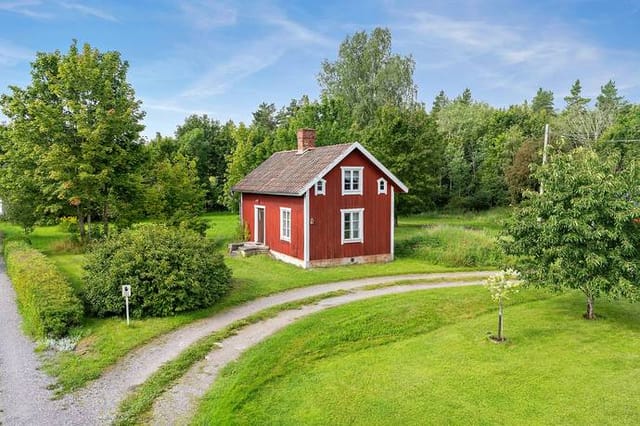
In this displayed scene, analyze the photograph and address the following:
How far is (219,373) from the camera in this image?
384 inches

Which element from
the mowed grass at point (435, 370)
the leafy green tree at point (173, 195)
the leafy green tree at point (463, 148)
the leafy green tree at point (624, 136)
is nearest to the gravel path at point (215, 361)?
the mowed grass at point (435, 370)

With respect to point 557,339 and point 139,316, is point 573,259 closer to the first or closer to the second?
point 557,339

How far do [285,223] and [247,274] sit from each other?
399cm

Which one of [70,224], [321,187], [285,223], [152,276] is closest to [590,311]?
[321,187]

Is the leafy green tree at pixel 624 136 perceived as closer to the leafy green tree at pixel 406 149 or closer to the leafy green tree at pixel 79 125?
the leafy green tree at pixel 406 149

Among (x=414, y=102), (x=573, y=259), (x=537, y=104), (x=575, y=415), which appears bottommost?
(x=575, y=415)

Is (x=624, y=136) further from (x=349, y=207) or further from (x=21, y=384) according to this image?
(x=21, y=384)

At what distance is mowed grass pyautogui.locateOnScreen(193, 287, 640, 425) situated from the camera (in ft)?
27.0

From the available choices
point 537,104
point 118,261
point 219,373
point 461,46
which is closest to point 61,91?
point 118,261

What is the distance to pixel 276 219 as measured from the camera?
73.8 ft

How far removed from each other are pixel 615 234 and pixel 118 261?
1335cm

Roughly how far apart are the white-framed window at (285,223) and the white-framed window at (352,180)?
2750 mm

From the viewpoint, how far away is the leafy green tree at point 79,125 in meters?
22.8

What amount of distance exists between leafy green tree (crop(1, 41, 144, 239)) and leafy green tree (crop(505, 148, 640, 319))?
19.3 m
